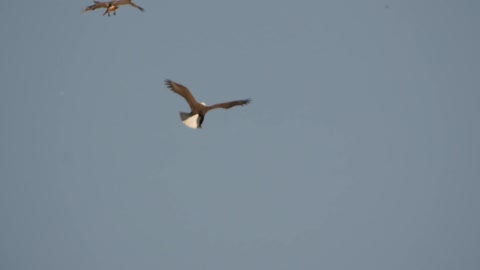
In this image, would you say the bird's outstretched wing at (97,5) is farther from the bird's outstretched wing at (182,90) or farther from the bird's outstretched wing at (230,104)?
the bird's outstretched wing at (230,104)

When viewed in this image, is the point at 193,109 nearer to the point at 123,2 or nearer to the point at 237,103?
the point at 237,103

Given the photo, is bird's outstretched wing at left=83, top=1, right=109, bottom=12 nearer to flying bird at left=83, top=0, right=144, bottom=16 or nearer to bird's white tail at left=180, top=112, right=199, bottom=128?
flying bird at left=83, top=0, right=144, bottom=16

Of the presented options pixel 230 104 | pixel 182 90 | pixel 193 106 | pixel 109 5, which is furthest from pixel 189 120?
pixel 109 5

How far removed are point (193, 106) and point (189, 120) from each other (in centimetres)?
47

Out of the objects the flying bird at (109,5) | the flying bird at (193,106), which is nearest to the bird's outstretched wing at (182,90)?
the flying bird at (193,106)

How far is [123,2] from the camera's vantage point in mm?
24969

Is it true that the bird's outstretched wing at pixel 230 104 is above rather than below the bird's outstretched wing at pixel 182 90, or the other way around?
below

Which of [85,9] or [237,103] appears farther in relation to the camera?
[85,9]

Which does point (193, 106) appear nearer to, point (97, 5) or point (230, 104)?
point (230, 104)

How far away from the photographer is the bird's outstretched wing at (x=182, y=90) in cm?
2208

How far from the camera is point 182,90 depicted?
72.7 feet

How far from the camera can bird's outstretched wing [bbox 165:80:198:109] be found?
72.4 feet

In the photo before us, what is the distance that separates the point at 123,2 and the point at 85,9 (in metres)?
1.13

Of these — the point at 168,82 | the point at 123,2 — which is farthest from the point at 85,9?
the point at 168,82
